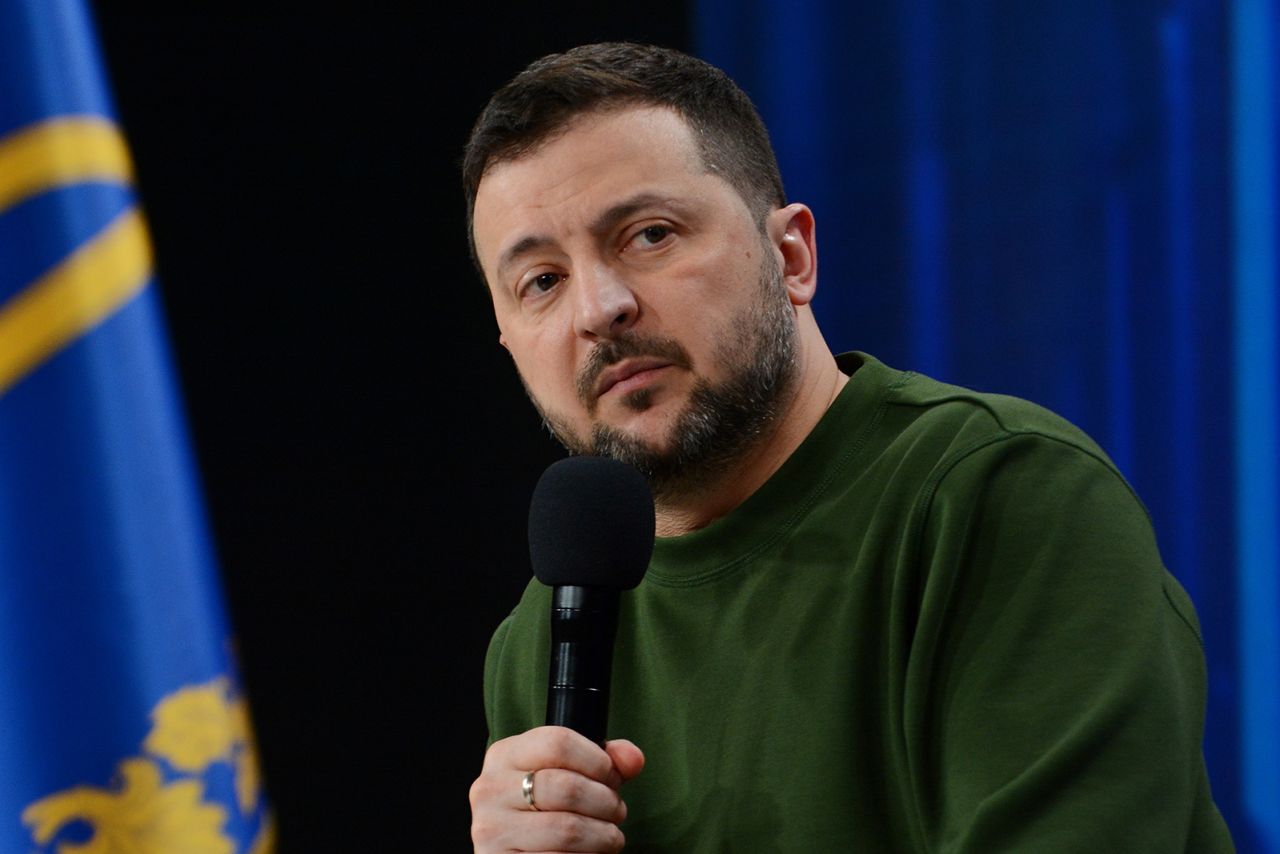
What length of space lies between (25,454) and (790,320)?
1.15 meters

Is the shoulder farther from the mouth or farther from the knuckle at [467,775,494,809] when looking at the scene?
the knuckle at [467,775,494,809]

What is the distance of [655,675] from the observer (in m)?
1.45

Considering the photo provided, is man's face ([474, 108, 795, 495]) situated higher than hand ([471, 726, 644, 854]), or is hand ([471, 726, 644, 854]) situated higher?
man's face ([474, 108, 795, 495])

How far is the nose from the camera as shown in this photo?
138cm

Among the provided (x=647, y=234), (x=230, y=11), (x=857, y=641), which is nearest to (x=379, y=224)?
(x=230, y=11)

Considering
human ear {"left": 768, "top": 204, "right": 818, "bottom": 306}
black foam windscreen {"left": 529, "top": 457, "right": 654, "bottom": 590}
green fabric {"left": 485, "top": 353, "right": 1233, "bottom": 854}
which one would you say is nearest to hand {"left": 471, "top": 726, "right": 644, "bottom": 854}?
black foam windscreen {"left": 529, "top": 457, "right": 654, "bottom": 590}

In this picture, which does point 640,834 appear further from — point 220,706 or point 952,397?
point 220,706

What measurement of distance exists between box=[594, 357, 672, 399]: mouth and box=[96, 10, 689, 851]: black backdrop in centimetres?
118

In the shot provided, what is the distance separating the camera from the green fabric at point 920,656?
104 cm

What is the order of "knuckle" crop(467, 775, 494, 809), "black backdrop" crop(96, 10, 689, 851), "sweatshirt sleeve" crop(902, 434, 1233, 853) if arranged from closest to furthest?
1. "sweatshirt sleeve" crop(902, 434, 1233, 853)
2. "knuckle" crop(467, 775, 494, 809)
3. "black backdrop" crop(96, 10, 689, 851)

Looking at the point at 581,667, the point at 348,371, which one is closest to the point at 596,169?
the point at 581,667

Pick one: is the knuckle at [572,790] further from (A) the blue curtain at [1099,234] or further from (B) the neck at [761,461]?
(A) the blue curtain at [1099,234]

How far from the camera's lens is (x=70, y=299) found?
1967 mm

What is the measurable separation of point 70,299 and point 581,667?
126cm
